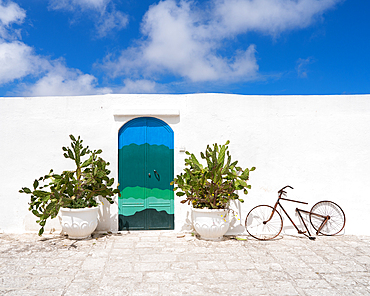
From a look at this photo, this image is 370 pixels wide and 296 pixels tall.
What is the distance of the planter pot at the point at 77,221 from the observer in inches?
196

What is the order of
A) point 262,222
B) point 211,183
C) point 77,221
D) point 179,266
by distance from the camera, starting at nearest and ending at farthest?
point 179,266
point 77,221
point 211,183
point 262,222

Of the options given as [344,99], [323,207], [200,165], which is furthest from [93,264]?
[344,99]

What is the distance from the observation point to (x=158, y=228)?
5762 millimetres

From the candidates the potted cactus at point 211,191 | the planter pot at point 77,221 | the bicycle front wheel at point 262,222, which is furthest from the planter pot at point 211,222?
the planter pot at point 77,221

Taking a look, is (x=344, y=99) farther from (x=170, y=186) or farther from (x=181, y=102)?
(x=170, y=186)

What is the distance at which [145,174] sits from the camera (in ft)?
18.9

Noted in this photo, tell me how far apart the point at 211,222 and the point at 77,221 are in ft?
7.52

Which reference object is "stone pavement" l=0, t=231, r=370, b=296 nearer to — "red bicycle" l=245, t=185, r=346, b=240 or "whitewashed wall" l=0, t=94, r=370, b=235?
"red bicycle" l=245, t=185, r=346, b=240

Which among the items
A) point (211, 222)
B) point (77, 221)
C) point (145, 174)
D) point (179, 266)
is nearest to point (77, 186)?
point (77, 221)

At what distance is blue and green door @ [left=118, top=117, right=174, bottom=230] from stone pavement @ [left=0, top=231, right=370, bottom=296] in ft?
1.24

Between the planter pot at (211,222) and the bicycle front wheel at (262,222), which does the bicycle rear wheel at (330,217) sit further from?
the planter pot at (211,222)

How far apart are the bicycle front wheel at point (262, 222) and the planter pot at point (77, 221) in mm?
2953

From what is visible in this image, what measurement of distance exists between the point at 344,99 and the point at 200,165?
326cm

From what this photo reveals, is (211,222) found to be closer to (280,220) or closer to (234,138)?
(280,220)
